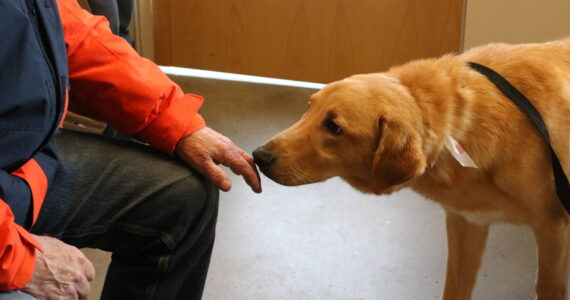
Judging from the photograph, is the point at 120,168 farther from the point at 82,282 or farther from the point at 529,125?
the point at 529,125

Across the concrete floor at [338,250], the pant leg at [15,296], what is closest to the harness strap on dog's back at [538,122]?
the concrete floor at [338,250]

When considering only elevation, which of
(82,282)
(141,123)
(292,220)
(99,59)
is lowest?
(292,220)

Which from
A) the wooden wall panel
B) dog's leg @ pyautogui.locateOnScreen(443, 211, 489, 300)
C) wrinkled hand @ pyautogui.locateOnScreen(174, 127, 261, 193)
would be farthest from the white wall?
wrinkled hand @ pyautogui.locateOnScreen(174, 127, 261, 193)

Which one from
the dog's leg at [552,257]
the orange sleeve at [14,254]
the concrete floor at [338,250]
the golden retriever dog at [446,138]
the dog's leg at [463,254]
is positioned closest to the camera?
the orange sleeve at [14,254]

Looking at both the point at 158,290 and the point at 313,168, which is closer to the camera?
the point at 158,290

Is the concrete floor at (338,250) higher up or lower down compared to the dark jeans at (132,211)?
lower down

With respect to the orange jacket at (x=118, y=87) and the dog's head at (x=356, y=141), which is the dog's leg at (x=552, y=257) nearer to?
the dog's head at (x=356, y=141)

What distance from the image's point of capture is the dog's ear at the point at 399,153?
127cm

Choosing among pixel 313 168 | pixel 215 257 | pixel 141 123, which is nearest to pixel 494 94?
pixel 313 168

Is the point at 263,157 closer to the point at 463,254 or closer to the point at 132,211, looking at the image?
the point at 132,211

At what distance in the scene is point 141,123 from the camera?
126 centimetres

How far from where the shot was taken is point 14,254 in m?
0.94

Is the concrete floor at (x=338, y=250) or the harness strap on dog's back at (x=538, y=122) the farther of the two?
the concrete floor at (x=338, y=250)

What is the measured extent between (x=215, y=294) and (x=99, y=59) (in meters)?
0.89
